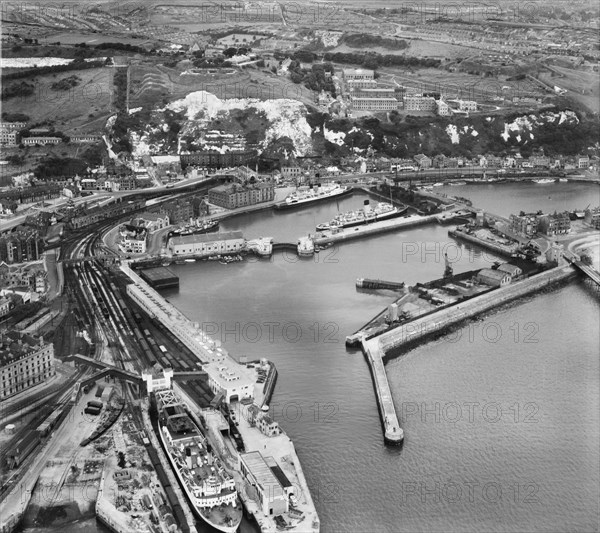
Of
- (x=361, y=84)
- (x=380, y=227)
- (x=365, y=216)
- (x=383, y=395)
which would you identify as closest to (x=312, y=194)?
(x=365, y=216)

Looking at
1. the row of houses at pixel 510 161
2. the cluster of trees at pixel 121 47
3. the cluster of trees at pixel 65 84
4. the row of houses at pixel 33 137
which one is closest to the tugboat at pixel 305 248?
the row of houses at pixel 33 137

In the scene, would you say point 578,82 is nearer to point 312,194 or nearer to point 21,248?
point 312,194

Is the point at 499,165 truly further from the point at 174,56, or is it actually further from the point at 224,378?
the point at 224,378

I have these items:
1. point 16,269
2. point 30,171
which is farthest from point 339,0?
point 16,269

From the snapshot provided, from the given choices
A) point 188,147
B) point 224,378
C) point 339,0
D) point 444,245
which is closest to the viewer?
point 224,378

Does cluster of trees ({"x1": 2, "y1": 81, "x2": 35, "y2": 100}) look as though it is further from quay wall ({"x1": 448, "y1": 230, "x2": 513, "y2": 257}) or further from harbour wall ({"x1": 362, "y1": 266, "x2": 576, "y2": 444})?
harbour wall ({"x1": 362, "y1": 266, "x2": 576, "y2": 444})

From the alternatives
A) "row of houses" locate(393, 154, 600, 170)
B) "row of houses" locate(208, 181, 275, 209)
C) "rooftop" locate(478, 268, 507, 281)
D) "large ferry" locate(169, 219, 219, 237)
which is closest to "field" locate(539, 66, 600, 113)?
"row of houses" locate(393, 154, 600, 170)

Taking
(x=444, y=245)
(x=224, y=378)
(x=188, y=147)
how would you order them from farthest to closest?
(x=188, y=147) → (x=444, y=245) → (x=224, y=378)
